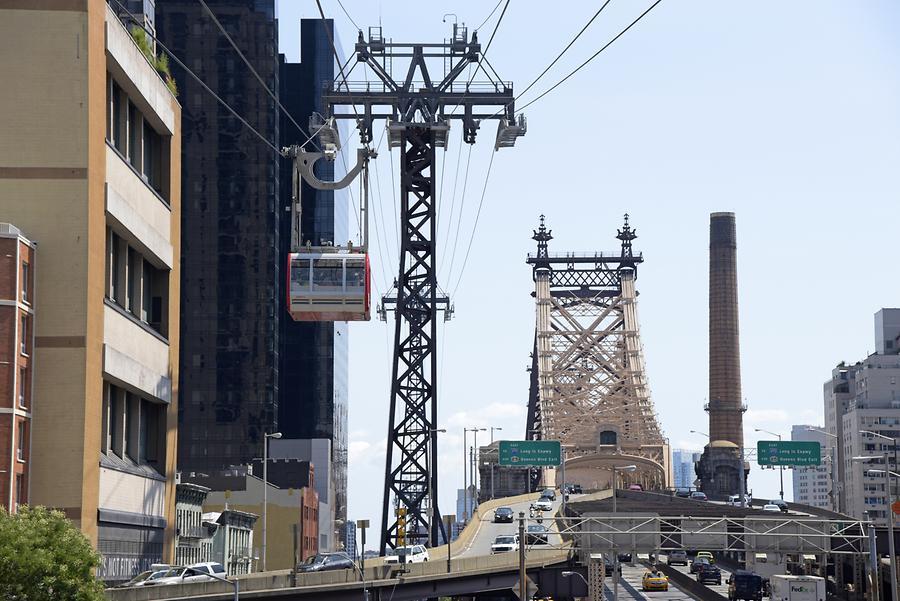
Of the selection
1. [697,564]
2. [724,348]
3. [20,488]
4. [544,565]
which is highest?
[724,348]

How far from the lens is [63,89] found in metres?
48.2

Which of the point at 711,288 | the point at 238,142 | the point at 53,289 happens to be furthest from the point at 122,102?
the point at 238,142

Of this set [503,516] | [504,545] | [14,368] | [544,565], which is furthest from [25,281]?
[503,516]

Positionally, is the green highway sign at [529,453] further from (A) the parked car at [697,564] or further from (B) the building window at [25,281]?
(B) the building window at [25,281]

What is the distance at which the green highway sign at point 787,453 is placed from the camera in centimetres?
11188

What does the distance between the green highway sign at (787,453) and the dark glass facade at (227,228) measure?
88.2 meters

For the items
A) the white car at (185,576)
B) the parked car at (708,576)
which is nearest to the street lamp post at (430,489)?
the white car at (185,576)

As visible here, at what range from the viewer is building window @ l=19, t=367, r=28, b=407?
46.2 m

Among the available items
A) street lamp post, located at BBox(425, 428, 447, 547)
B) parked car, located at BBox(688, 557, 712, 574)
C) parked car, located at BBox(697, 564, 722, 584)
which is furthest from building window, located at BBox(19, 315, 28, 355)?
parked car, located at BBox(688, 557, 712, 574)

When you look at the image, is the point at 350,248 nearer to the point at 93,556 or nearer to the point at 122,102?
the point at 122,102

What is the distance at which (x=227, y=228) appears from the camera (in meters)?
193

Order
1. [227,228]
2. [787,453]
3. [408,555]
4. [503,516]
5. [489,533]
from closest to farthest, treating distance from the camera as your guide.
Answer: [408,555] < [489,533] < [787,453] < [503,516] < [227,228]

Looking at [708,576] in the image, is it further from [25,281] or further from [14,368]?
[14,368]

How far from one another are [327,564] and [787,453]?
169 ft
